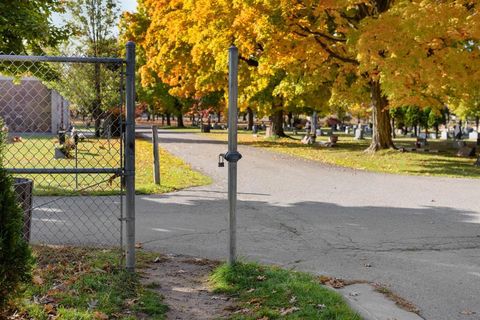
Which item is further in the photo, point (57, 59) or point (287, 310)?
point (57, 59)

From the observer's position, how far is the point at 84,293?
190 inches

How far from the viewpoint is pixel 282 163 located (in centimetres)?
1927

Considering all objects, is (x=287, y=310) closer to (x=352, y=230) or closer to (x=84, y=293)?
(x=84, y=293)

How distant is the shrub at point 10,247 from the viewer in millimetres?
3422

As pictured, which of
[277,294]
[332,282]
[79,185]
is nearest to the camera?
[277,294]

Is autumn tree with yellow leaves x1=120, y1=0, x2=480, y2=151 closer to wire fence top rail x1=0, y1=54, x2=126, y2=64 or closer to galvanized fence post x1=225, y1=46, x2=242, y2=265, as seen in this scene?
galvanized fence post x1=225, y1=46, x2=242, y2=265

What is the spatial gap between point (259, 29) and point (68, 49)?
2086 cm

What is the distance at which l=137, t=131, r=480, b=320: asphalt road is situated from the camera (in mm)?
5836

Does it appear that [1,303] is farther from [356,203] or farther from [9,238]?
[356,203]

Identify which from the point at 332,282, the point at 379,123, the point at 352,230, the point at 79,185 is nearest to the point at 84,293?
the point at 332,282

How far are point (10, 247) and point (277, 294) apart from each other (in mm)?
2421

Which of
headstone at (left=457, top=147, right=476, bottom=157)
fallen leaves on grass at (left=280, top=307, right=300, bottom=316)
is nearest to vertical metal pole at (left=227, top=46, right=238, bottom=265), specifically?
fallen leaves on grass at (left=280, top=307, right=300, bottom=316)

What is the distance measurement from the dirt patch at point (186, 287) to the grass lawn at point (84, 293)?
16 cm

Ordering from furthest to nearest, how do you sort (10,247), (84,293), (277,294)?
(277,294) → (84,293) → (10,247)
